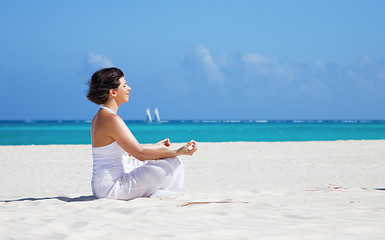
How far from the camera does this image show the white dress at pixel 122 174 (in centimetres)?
432

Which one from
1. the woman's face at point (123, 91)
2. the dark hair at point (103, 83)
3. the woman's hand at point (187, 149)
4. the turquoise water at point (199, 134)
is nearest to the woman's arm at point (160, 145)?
the woman's hand at point (187, 149)

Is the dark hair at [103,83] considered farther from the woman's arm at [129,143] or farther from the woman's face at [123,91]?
the woman's arm at [129,143]

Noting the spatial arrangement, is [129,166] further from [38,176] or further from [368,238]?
[38,176]

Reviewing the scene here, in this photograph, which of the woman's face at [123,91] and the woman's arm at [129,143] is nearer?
the woman's arm at [129,143]

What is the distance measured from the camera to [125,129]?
4.18 m

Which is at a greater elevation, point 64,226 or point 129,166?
point 129,166

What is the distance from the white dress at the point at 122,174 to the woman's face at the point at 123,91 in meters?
0.47

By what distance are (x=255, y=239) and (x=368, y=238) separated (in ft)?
2.40

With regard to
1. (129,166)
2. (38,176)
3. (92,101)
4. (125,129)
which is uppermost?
(92,101)

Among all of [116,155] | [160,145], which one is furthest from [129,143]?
[160,145]

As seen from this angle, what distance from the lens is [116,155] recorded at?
14.3 ft

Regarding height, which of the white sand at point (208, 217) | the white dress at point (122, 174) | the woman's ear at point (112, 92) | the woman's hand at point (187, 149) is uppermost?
the woman's ear at point (112, 92)

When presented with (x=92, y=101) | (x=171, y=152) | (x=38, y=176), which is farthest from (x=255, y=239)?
(x=38, y=176)

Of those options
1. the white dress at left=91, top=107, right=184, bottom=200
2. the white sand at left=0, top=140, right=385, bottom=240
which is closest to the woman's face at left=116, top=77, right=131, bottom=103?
the white dress at left=91, top=107, right=184, bottom=200
